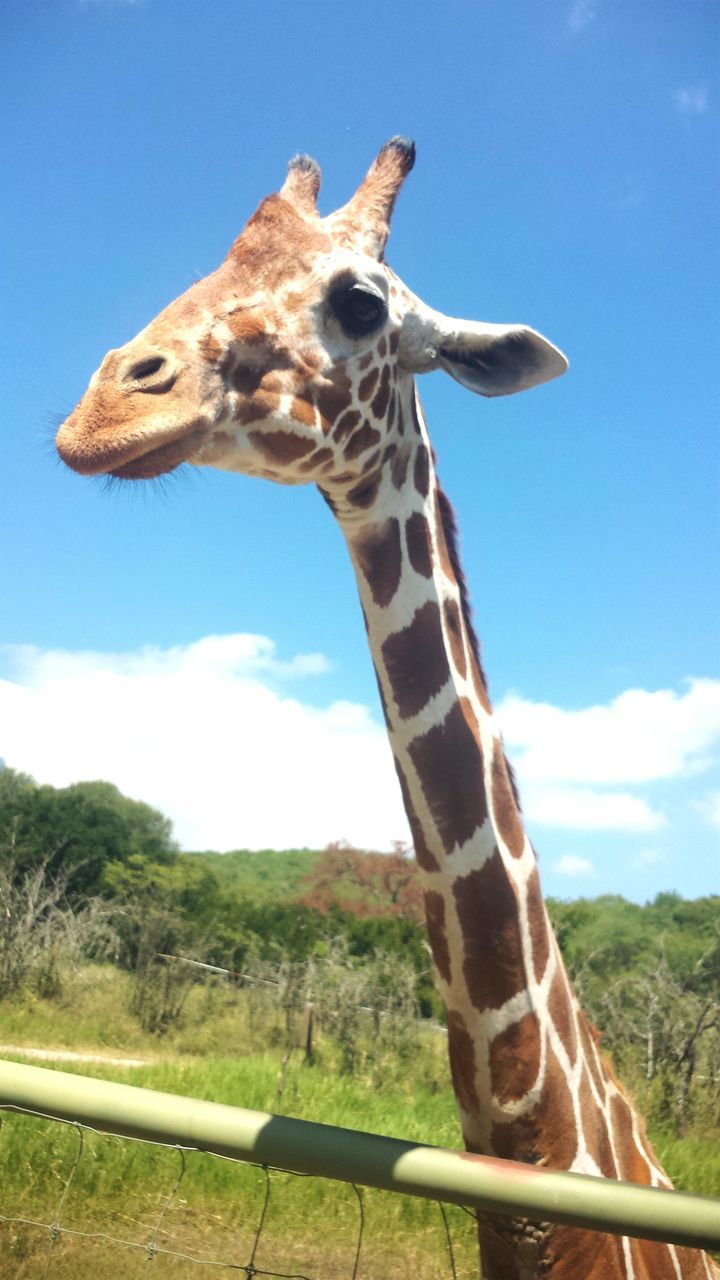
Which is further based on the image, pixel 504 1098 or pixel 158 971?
pixel 158 971

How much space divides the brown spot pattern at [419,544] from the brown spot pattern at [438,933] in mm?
819

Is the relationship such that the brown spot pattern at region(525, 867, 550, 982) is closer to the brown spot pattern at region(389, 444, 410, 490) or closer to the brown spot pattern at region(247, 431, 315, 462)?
the brown spot pattern at region(389, 444, 410, 490)

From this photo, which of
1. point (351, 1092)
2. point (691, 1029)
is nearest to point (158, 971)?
point (351, 1092)

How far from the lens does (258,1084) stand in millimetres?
7750

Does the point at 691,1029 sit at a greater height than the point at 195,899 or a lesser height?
lesser

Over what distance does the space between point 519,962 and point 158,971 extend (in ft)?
47.5

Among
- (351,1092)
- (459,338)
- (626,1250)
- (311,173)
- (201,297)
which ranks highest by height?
(311,173)

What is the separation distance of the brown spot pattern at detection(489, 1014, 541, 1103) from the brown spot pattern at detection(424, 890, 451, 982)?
0.18m

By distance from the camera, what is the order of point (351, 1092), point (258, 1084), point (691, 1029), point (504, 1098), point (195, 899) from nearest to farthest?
point (504, 1098)
point (258, 1084)
point (351, 1092)
point (691, 1029)
point (195, 899)

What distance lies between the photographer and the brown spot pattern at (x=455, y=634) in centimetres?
237

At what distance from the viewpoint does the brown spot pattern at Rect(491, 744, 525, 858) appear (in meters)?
2.22

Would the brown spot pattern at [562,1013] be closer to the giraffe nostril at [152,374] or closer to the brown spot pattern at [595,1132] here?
the brown spot pattern at [595,1132]

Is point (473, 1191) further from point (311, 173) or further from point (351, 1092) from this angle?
point (351, 1092)

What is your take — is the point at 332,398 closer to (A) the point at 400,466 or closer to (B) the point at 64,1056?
(A) the point at 400,466
